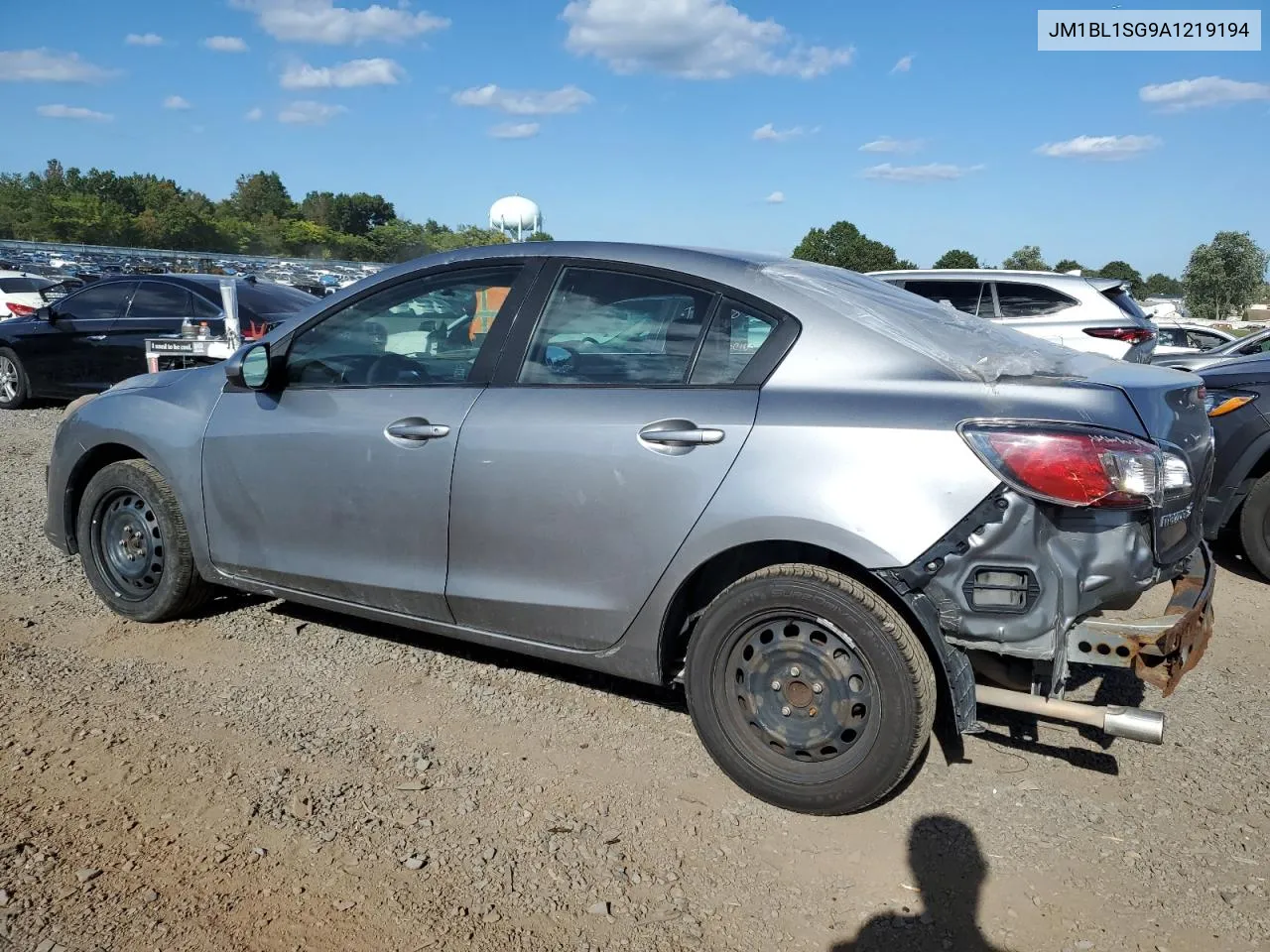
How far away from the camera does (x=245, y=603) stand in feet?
15.7

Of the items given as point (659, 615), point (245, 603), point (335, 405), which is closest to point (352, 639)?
point (245, 603)

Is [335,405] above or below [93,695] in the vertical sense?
above

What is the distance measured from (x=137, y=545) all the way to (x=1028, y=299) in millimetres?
8372

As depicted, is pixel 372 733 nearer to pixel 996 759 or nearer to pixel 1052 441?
pixel 996 759

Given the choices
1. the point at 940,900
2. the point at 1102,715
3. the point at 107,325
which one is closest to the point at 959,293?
the point at 1102,715

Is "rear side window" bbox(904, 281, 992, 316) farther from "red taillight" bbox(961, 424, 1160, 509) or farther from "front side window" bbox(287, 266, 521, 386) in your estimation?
"red taillight" bbox(961, 424, 1160, 509)

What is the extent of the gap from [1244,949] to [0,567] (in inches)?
224

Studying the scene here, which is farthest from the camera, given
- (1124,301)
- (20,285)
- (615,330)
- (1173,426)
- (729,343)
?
(20,285)

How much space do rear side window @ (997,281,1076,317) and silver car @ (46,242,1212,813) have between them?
22.0ft

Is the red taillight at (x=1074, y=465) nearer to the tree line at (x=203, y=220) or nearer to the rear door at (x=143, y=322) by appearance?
the rear door at (x=143, y=322)

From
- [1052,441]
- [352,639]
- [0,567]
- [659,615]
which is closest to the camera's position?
[1052,441]

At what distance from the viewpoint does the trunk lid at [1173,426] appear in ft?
9.20

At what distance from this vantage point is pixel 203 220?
2724 inches

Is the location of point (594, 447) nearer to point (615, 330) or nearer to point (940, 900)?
point (615, 330)
